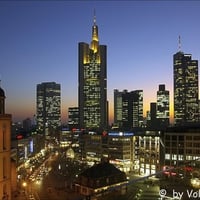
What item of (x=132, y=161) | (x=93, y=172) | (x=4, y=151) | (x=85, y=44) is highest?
(x=85, y=44)

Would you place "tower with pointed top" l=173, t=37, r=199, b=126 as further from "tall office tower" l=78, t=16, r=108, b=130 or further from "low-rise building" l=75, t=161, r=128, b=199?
"low-rise building" l=75, t=161, r=128, b=199

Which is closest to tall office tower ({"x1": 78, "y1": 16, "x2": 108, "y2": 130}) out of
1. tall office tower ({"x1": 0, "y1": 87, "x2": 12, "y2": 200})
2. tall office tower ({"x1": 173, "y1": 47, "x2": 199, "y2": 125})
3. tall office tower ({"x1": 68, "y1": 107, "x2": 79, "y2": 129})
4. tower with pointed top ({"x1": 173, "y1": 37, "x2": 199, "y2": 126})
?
tall office tower ({"x1": 68, "y1": 107, "x2": 79, "y2": 129})

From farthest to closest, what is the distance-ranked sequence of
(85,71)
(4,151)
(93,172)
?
1. (85,71)
2. (93,172)
3. (4,151)

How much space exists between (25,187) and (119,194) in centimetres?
1189

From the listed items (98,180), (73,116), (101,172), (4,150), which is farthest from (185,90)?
(4,150)

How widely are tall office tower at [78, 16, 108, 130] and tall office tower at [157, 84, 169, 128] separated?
29.0m

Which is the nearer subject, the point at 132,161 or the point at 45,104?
the point at 132,161

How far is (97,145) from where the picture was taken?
61.2 metres

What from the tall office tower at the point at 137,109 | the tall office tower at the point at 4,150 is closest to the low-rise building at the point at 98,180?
the tall office tower at the point at 4,150

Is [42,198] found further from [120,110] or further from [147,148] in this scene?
[120,110]

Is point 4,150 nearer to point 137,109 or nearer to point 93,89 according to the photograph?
point 93,89

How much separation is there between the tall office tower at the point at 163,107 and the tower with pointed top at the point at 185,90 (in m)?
6.30

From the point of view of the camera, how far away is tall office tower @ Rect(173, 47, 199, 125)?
146 m

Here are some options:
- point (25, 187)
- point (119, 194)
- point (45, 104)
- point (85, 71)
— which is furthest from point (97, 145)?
A: point (45, 104)
